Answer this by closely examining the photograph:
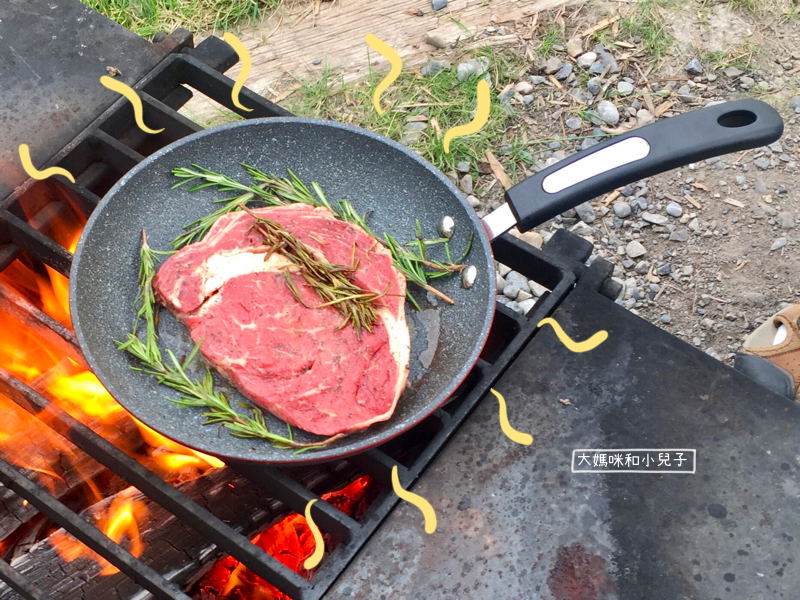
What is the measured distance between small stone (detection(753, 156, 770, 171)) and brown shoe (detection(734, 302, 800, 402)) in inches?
40.3

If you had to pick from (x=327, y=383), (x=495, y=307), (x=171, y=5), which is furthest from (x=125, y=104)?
(x=171, y=5)

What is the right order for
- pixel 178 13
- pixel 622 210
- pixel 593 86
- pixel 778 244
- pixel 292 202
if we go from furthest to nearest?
pixel 178 13, pixel 593 86, pixel 622 210, pixel 778 244, pixel 292 202

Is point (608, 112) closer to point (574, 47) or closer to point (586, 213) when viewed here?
point (574, 47)

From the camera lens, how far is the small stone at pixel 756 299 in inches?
125

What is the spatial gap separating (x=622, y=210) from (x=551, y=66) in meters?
0.90

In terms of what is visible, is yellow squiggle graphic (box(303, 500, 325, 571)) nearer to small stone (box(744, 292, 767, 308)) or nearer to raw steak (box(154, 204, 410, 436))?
raw steak (box(154, 204, 410, 436))

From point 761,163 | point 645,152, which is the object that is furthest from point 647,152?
point 761,163

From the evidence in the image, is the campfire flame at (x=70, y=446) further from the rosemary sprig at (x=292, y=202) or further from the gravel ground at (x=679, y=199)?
the gravel ground at (x=679, y=199)

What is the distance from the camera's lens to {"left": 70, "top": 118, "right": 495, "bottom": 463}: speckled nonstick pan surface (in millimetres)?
2018

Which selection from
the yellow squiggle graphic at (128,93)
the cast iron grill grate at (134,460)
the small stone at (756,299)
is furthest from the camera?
A: the small stone at (756,299)

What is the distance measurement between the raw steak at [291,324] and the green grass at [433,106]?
1475 millimetres

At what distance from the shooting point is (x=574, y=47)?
387cm

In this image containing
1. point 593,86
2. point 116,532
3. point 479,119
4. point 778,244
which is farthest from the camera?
point 593,86

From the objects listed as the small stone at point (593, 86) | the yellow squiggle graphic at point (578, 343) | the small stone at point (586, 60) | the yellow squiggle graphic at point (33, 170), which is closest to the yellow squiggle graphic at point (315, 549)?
the yellow squiggle graphic at point (578, 343)
